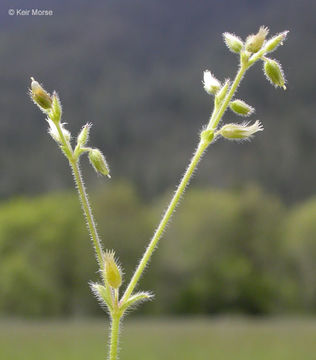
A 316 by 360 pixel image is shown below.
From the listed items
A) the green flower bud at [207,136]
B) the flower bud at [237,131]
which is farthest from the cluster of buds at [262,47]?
the green flower bud at [207,136]

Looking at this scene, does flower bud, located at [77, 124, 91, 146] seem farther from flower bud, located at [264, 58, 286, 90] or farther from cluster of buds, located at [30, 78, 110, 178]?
flower bud, located at [264, 58, 286, 90]

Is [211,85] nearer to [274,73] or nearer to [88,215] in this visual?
[274,73]

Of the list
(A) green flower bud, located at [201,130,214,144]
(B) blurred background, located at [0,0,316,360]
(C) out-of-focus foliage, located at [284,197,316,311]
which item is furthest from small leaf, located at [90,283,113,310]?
(C) out-of-focus foliage, located at [284,197,316,311]

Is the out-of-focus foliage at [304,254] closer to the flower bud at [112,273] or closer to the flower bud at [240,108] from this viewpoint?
the flower bud at [240,108]

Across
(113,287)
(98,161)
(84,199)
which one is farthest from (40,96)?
(113,287)

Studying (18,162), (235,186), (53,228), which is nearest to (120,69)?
(18,162)
